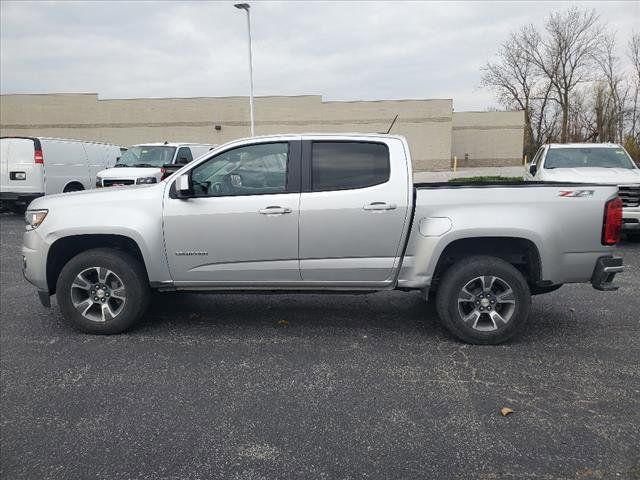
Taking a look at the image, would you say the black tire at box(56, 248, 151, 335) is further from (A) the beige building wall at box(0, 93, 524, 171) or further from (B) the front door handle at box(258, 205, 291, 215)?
(A) the beige building wall at box(0, 93, 524, 171)

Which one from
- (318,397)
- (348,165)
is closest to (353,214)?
(348,165)

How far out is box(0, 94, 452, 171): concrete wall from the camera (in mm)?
37625

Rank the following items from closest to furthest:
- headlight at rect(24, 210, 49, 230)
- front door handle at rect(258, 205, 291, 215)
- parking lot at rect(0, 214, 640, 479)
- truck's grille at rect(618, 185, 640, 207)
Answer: parking lot at rect(0, 214, 640, 479) → front door handle at rect(258, 205, 291, 215) → headlight at rect(24, 210, 49, 230) → truck's grille at rect(618, 185, 640, 207)

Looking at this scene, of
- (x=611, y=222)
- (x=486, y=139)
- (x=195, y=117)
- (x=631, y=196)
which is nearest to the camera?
(x=611, y=222)

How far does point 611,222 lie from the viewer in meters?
4.47

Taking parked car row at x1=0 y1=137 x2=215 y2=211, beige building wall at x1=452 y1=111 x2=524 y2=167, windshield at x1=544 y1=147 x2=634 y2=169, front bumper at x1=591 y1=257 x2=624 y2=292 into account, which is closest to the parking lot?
front bumper at x1=591 y1=257 x2=624 y2=292

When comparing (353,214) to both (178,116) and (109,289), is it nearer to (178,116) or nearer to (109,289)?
(109,289)

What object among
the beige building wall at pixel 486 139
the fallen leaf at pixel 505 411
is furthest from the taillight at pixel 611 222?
the beige building wall at pixel 486 139

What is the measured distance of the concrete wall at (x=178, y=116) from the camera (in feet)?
123

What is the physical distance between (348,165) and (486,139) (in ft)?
141

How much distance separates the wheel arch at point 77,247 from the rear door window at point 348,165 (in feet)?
6.00

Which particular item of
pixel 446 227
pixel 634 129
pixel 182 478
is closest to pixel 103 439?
pixel 182 478

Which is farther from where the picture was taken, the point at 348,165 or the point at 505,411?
the point at 348,165

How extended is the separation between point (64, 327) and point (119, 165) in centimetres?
972
